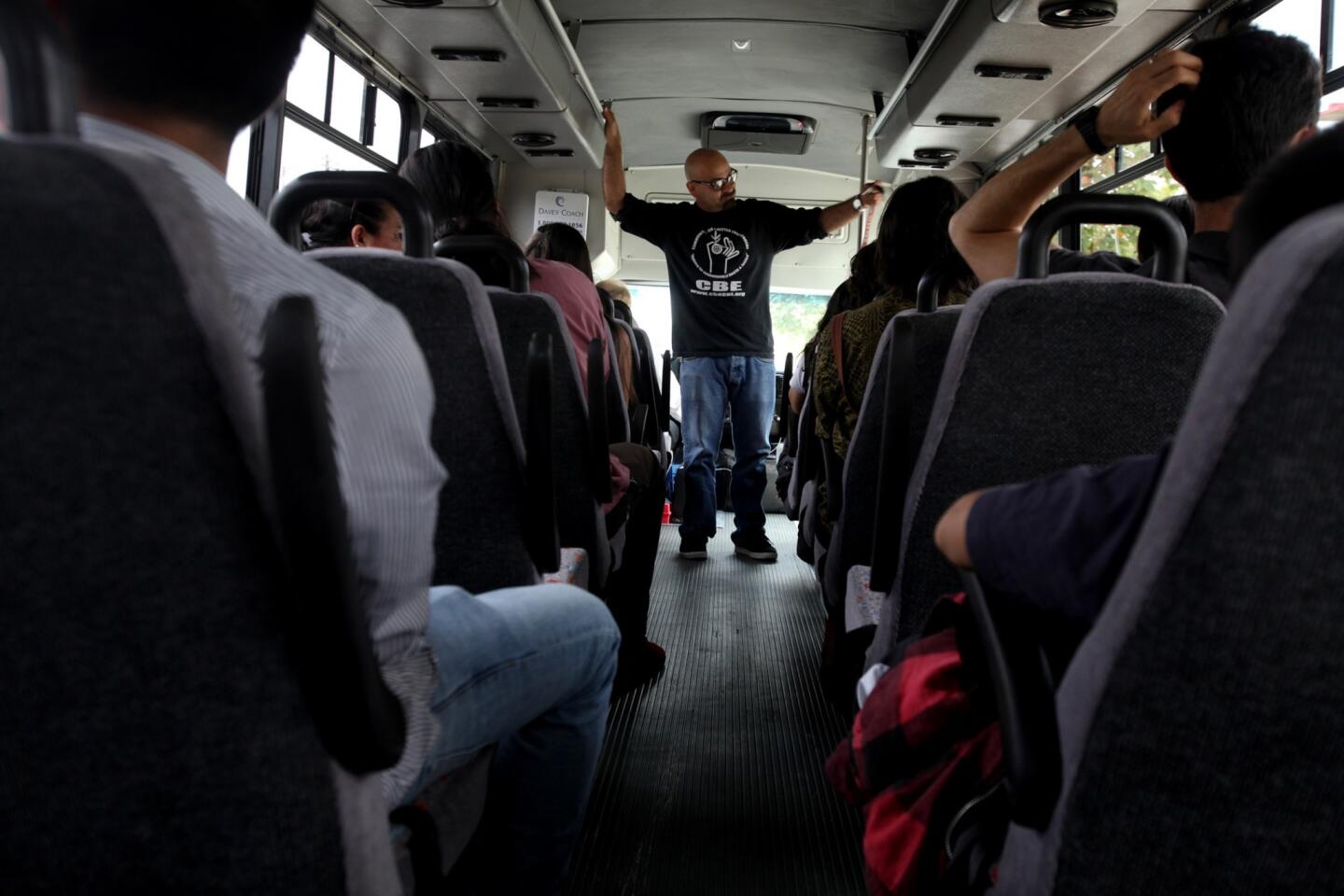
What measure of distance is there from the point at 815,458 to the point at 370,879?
7.90ft

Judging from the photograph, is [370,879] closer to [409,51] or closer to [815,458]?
[815,458]

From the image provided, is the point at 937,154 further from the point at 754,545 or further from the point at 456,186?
the point at 456,186

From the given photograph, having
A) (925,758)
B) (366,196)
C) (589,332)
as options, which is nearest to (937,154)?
(589,332)

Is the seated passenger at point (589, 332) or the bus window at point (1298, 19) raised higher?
the bus window at point (1298, 19)

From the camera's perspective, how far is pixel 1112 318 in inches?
51.1

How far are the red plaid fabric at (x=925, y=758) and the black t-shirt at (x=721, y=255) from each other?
12.0ft

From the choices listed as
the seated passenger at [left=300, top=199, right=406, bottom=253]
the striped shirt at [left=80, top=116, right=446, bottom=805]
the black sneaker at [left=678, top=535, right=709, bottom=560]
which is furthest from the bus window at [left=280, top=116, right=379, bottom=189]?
the striped shirt at [left=80, top=116, right=446, bottom=805]

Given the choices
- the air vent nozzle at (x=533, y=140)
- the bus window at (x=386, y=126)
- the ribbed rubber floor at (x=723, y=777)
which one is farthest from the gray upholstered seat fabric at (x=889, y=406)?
the air vent nozzle at (x=533, y=140)

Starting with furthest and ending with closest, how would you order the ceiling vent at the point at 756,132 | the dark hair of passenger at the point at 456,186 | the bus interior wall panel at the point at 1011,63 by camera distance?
the ceiling vent at the point at 756,132, the bus interior wall panel at the point at 1011,63, the dark hair of passenger at the point at 456,186

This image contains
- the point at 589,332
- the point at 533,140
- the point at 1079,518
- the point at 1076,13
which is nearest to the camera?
the point at 1079,518

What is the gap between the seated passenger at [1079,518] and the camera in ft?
2.16

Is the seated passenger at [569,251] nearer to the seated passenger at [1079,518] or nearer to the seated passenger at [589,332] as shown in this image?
the seated passenger at [589,332]

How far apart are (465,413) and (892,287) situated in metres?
1.58

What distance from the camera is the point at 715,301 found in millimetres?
4645
